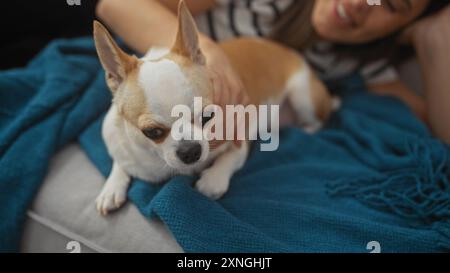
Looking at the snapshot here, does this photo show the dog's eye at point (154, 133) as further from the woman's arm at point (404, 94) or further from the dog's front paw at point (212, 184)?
the woman's arm at point (404, 94)

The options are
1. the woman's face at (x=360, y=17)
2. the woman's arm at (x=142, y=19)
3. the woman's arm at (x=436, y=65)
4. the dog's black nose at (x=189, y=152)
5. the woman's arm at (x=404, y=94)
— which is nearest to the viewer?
the dog's black nose at (x=189, y=152)

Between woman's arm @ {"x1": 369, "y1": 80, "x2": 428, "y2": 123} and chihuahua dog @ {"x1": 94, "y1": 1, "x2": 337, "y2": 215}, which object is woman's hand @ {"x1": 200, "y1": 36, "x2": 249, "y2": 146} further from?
woman's arm @ {"x1": 369, "y1": 80, "x2": 428, "y2": 123}

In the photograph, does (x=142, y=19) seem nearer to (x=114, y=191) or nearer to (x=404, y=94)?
(x=114, y=191)

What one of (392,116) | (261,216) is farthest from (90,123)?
(392,116)

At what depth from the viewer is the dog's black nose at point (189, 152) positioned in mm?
896

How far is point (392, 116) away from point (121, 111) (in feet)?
3.07

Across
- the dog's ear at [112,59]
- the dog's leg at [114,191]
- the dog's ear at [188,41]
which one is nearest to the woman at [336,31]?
the dog's ear at [188,41]

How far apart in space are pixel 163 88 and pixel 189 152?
0.50 feet

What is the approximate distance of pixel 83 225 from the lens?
3.38 feet

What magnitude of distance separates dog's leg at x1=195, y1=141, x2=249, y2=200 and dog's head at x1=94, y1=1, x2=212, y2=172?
0.11m

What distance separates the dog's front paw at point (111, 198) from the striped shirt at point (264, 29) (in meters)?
0.65

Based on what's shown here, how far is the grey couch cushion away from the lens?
1.00 metres

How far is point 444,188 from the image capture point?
1147 millimetres
